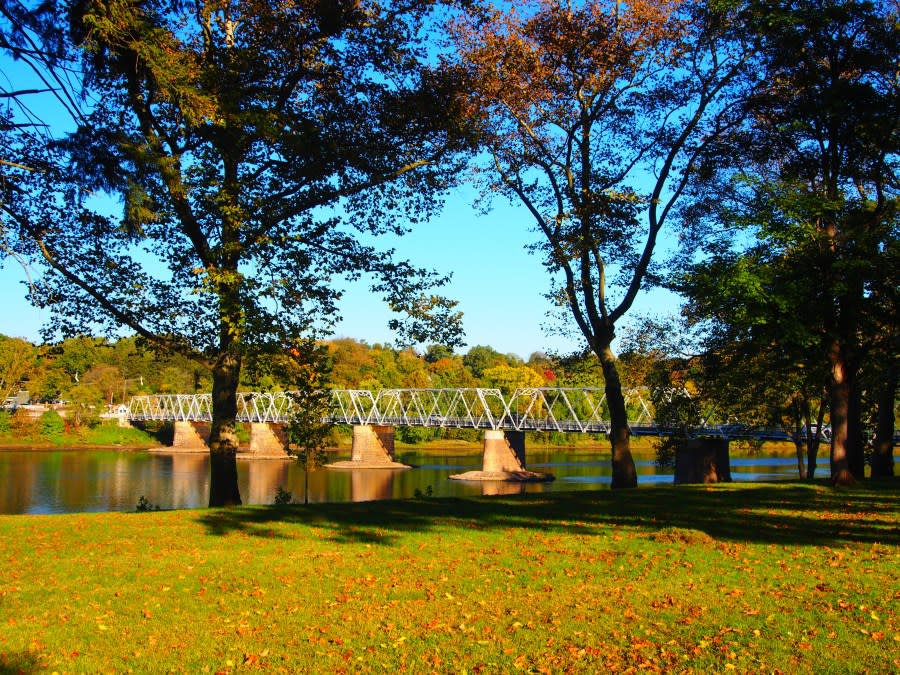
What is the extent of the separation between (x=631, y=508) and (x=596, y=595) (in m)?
5.43

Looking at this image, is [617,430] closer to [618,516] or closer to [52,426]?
[618,516]

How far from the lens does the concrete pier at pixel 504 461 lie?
48062 mm

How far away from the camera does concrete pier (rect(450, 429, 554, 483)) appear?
158 feet

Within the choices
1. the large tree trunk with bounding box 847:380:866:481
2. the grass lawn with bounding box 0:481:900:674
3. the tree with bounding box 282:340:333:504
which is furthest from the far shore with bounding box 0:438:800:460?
the grass lawn with bounding box 0:481:900:674

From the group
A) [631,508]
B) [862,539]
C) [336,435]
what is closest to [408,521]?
[631,508]

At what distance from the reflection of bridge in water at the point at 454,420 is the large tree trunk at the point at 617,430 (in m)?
20.0

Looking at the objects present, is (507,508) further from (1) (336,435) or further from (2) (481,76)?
(1) (336,435)

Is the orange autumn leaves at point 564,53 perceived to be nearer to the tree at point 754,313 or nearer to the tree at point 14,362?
the tree at point 754,313

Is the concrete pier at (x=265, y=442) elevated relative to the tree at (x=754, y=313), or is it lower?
lower

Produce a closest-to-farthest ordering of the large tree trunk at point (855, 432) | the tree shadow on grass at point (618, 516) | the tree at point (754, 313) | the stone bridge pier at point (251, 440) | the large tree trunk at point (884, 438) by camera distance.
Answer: the tree shadow on grass at point (618, 516), the tree at point (754, 313), the large tree trunk at point (855, 432), the large tree trunk at point (884, 438), the stone bridge pier at point (251, 440)

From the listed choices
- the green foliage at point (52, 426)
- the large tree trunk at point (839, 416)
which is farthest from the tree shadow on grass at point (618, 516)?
the green foliage at point (52, 426)

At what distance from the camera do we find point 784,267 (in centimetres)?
1393

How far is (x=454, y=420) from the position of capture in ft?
207

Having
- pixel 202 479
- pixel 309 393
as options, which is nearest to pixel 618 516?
pixel 309 393
